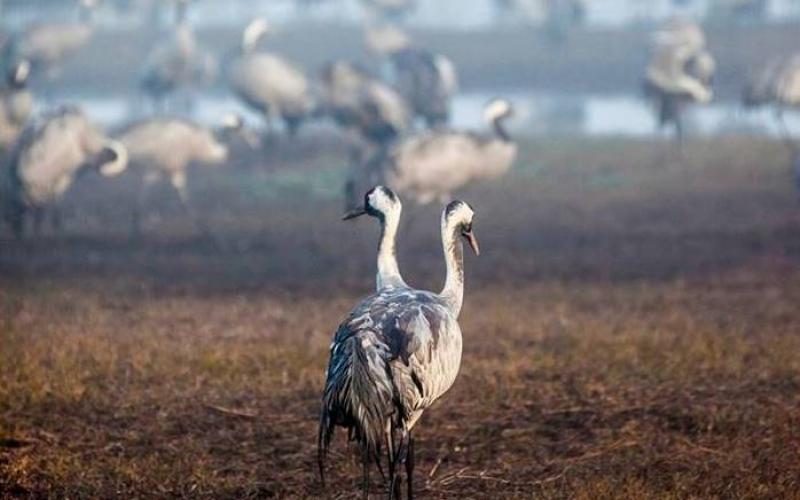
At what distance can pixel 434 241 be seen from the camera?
15125 mm

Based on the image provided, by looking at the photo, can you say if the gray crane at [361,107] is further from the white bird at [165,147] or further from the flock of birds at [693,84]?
the flock of birds at [693,84]

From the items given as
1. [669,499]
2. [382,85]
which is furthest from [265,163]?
[669,499]

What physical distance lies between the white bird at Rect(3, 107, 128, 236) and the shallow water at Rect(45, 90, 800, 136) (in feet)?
27.1

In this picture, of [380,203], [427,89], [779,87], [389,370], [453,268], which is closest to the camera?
[389,370]

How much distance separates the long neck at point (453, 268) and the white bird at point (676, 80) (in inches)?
541

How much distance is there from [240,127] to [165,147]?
278cm

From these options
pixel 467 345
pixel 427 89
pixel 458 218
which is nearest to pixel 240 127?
pixel 427 89

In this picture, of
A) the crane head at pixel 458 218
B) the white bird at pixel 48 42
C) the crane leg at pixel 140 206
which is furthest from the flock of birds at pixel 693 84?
the crane head at pixel 458 218

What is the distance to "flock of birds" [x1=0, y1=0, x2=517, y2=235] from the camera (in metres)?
14.9

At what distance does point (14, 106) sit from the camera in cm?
1823

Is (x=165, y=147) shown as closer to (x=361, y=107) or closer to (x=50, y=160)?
(x=50, y=160)

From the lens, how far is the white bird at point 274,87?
21.3 meters

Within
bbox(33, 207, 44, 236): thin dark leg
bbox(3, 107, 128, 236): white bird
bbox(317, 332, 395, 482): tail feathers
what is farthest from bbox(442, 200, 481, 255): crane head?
bbox(33, 207, 44, 236): thin dark leg

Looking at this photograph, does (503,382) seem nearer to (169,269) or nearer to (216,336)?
(216,336)
